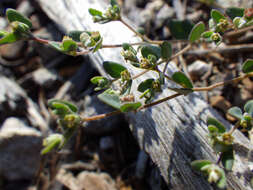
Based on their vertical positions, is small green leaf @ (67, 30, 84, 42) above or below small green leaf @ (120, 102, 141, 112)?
above

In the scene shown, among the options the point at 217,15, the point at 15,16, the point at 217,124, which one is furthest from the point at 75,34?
the point at 217,124

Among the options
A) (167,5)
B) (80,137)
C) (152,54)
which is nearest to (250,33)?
(167,5)

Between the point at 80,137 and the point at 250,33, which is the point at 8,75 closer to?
the point at 80,137

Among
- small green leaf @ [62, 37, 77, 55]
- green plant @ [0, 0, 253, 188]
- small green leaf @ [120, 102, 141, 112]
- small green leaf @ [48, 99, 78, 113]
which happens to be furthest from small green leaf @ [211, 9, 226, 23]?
small green leaf @ [48, 99, 78, 113]

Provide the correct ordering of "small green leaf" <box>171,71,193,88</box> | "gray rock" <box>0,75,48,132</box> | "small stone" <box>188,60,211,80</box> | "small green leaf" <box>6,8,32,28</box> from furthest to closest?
"gray rock" <box>0,75,48,132</box>, "small stone" <box>188,60,211,80</box>, "small green leaf" <box>6,8,32,28</box>, "small green leaf" <box>171,71,193,88</box>

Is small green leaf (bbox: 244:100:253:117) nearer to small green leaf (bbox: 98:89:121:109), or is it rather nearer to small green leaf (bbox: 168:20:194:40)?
small green leaf (bbox: 98:89:121:109)

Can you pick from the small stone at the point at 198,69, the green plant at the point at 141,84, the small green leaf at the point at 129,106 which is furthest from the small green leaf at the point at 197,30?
the small stone at the point at 198,69

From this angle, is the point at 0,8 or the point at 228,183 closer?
the point at 228,183
